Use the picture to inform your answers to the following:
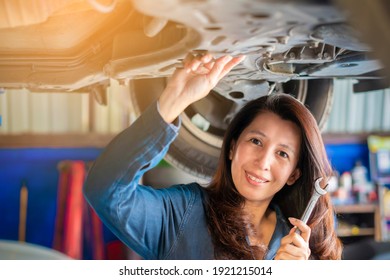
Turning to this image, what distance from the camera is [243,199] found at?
109 centimetres

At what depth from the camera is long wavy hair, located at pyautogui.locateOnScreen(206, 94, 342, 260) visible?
1.07 metres

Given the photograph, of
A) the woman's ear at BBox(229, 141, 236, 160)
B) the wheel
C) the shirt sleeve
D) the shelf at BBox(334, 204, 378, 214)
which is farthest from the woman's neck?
the shelf at BBox(334, 204, 378, 214)

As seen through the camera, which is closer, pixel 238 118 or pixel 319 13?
pixel 319 13

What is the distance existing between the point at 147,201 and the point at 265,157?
27 cm

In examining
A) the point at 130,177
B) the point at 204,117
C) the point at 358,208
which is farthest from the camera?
the point at 358,208

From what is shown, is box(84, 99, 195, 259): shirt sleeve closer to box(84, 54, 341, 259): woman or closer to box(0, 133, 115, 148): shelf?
box(84, 54, 341, 259): woman

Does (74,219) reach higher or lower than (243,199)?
lower

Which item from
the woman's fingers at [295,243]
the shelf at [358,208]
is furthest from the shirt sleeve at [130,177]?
the shelf at [358,208]

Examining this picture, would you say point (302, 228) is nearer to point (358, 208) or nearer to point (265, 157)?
point (265, 157)

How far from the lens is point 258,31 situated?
82cm

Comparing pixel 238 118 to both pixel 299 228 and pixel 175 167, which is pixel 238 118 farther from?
pixel 175 167

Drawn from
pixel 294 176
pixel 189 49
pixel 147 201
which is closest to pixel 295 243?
pixel 294 176
